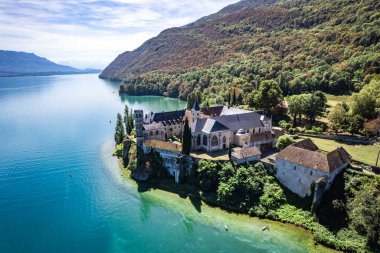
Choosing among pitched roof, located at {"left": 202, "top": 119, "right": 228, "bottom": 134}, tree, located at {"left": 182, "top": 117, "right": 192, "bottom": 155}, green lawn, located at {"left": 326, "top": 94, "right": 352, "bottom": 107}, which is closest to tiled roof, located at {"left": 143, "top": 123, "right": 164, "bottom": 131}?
pitched roof, located at {"left": 202, "top": 119, "right": 228, "bottom": 134}

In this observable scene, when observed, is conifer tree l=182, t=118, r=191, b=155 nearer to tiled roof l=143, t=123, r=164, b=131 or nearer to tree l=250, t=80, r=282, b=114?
tiled roof l=143, t=123, r=164, b=131

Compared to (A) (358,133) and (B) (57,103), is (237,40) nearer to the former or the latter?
(B) (57,103)

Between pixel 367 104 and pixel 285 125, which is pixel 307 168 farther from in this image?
pixel 367 104

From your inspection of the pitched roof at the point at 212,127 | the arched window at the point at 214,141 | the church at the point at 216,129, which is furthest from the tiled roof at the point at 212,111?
the arched window at the point at 214,141

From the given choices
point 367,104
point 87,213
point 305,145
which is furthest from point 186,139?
point 367,104

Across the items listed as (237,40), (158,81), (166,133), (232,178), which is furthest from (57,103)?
(232,178)

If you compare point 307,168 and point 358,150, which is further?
point 358,150

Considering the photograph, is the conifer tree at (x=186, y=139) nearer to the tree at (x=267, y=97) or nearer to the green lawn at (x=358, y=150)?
the green lawn at (x=358, y=150)
